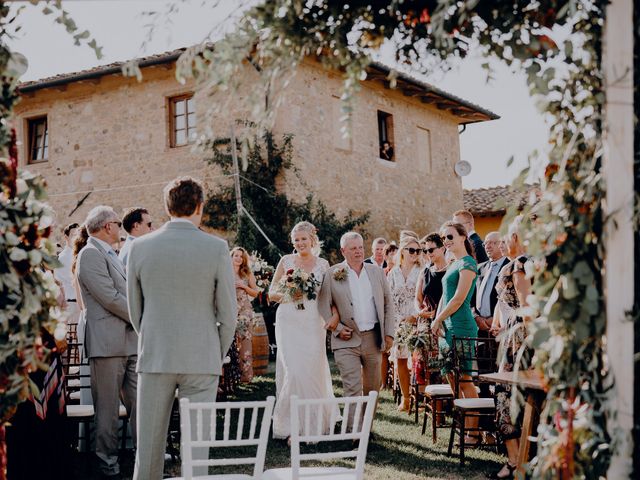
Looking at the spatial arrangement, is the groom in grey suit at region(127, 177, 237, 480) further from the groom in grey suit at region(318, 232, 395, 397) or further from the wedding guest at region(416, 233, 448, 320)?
the wedding guest at region(416, 233, 448, 320)

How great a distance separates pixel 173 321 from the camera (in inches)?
152

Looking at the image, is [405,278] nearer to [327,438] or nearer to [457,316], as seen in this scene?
[457,316]

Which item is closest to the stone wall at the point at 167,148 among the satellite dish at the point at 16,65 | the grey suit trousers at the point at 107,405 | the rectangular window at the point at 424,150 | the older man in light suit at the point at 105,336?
the rectangular window at the point at 424,150

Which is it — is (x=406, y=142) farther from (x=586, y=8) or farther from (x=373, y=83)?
(x=586, y=8)

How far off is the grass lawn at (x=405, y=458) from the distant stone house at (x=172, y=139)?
7.84 metres

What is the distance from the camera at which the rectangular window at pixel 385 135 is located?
1709cm

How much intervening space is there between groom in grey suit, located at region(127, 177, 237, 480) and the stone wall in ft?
33.0

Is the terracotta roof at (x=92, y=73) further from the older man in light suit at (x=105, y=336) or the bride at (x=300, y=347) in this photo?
the older man in light suit at (x=105, y=336)

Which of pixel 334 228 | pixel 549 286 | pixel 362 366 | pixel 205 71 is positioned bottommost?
pixel 362 366

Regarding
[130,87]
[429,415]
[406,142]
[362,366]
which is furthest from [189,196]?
[406,142]

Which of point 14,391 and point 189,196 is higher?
point 189,196

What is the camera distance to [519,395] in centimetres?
274

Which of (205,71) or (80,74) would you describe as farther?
(80,74)

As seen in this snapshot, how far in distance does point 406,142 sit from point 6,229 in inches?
607
